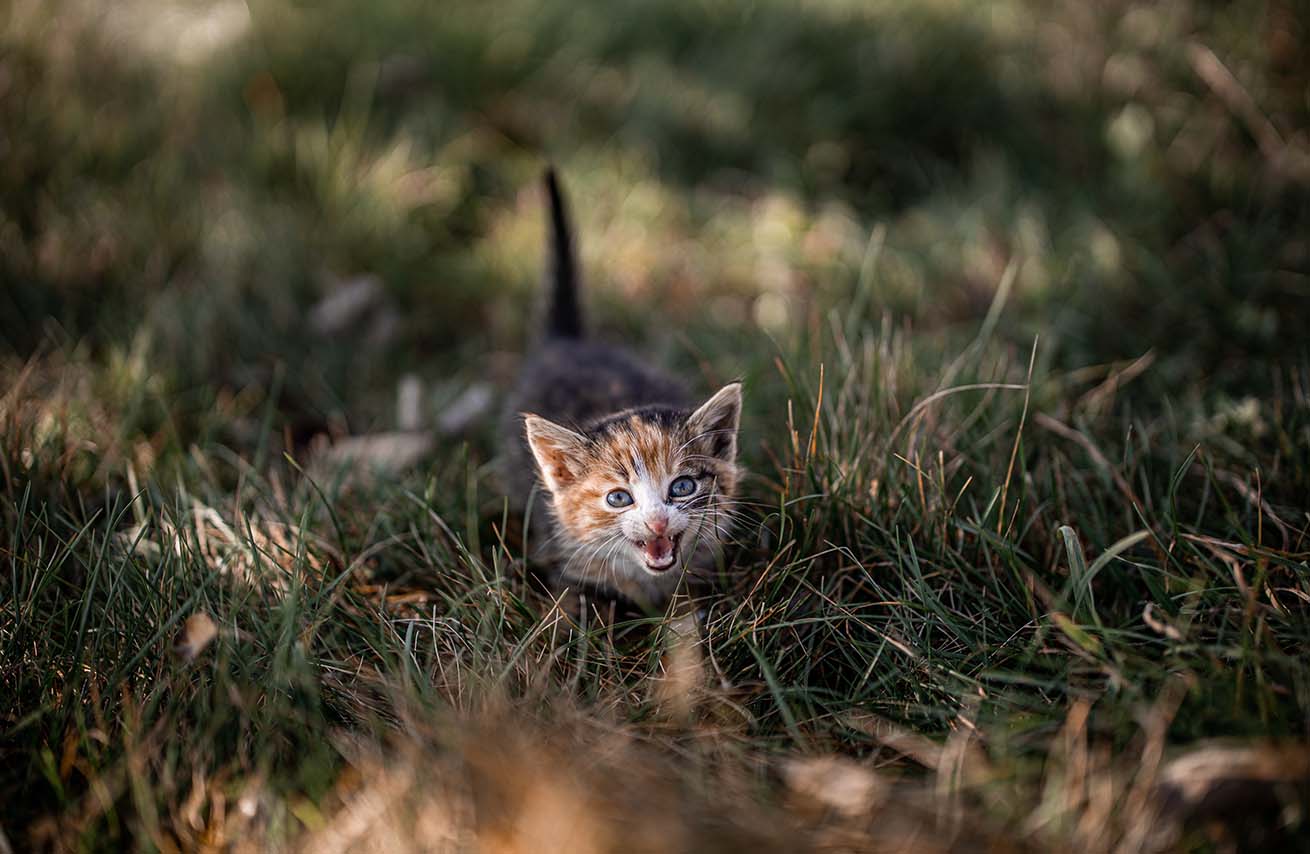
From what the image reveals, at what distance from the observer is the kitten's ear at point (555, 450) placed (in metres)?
2.05

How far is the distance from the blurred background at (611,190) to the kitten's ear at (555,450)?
89 centimetres

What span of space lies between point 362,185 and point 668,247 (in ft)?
4.39

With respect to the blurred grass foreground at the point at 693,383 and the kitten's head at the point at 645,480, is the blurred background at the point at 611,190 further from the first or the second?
the kitten's head at the point at 645,480

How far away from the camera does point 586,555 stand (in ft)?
6.98

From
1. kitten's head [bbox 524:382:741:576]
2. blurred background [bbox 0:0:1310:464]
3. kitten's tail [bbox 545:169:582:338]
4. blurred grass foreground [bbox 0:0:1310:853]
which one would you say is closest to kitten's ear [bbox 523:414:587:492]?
kitten's head [bbox 524:382:741:576]

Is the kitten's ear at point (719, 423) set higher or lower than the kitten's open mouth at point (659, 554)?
higher

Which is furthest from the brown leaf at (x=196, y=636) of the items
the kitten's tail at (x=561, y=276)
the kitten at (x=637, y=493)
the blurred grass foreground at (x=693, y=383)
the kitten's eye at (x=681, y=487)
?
the kitten's tail at (x=561, y=276)

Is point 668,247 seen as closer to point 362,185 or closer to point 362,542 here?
point 362,185

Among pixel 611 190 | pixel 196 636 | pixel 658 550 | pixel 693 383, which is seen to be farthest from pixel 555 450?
pixel 611 190

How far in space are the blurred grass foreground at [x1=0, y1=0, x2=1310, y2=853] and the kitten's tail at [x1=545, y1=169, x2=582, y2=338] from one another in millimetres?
343

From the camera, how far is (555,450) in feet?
6.91

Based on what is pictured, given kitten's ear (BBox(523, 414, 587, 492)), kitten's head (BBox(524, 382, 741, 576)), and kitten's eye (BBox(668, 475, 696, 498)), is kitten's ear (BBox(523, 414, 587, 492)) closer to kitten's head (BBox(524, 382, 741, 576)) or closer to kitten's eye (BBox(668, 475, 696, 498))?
kitten's head (BBox(524, 382, 741, 576))

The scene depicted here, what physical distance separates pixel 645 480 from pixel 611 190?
2348 millimetres

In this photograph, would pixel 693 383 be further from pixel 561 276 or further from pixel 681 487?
pixel 681 487
